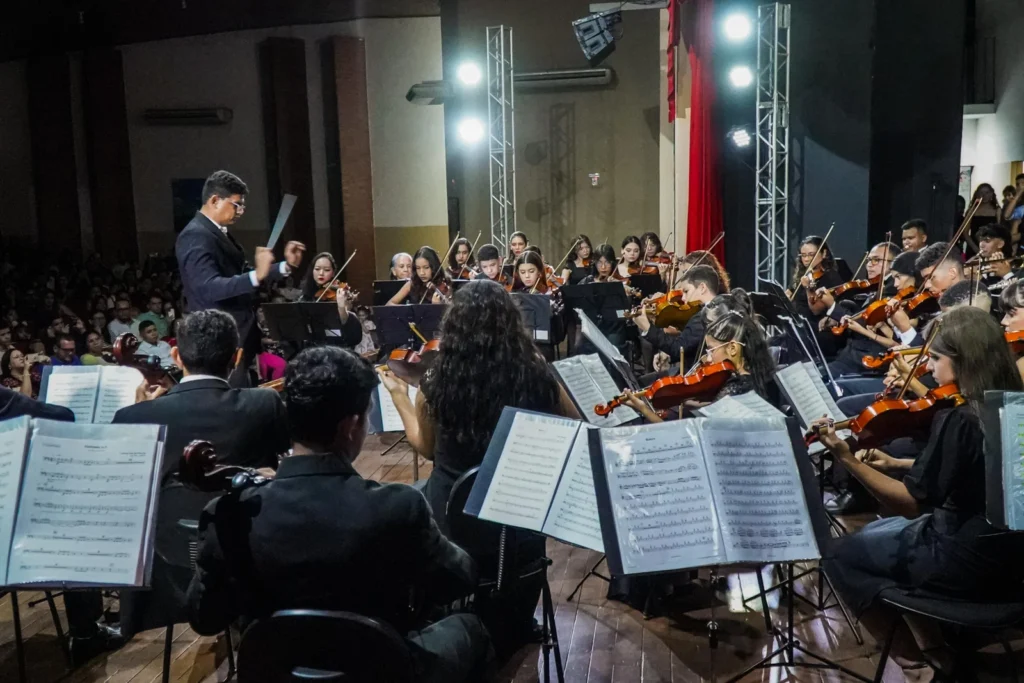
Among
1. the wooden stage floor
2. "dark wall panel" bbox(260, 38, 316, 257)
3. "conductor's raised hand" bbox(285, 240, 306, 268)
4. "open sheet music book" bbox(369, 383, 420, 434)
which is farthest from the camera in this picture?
"dark wall panel" bbox(260, 38, 316, 257)

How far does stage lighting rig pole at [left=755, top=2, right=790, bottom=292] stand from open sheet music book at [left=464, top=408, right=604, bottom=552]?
601 cm

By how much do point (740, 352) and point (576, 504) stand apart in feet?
5.44

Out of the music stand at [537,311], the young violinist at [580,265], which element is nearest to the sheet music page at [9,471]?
the music stand at [537,311]

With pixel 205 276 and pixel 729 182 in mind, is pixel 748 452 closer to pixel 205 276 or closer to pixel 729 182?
pixel 205 276

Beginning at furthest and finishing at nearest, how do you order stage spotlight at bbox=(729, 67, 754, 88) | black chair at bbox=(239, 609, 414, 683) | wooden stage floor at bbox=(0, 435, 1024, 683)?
1. stage spotlight at bbox=(729, 67, 754, 88)
2. wooden stage floor at bbox=(0, 435, 1024, 683)
3. black chair at bbox=(239, 609, 414, 683)

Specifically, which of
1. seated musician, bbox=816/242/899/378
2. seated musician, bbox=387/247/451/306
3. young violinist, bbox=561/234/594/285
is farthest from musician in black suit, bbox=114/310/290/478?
young violinist, bbox=561/234/594/285

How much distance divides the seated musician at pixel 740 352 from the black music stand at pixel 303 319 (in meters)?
2.52

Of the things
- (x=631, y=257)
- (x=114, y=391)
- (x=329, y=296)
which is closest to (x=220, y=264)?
(x=114, y=391)

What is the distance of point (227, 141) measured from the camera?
13211 mm

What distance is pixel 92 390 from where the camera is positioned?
3.13m

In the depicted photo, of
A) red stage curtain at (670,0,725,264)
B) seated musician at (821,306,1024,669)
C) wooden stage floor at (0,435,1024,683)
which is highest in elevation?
red stage curtain at (670,0,725,264)

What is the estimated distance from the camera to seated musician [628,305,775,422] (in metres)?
3.60

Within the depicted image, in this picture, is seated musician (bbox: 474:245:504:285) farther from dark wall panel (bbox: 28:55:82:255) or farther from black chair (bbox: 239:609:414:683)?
dark wall panel (bbox: 28:55:82:255)

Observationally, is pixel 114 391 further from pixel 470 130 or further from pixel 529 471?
pixel 470 130
